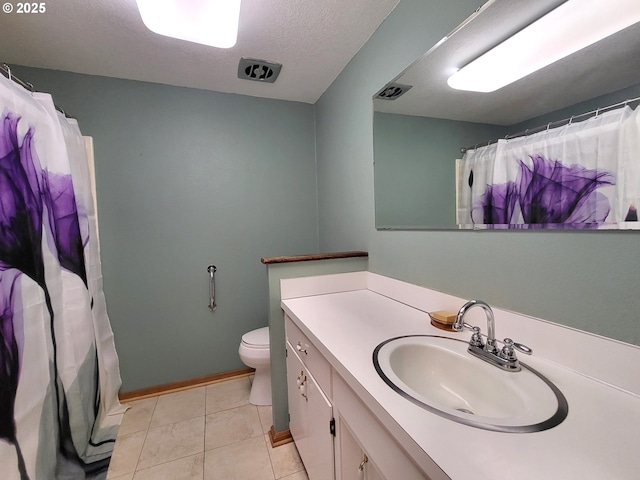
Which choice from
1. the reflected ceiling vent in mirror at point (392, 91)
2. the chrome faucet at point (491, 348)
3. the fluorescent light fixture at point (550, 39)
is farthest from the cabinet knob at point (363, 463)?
the reflected ceiling vent in mirror at point (392, 91)

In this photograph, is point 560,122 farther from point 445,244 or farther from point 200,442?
point 200,442

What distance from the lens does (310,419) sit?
1.10m

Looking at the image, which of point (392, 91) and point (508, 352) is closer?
point (508, 352)

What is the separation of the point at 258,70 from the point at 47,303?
5.81 ft

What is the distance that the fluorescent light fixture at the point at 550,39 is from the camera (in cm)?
64

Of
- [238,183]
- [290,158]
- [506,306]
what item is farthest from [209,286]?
[506,306]

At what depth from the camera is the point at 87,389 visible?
148cm

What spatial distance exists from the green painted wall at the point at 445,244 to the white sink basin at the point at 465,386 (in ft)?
0.66

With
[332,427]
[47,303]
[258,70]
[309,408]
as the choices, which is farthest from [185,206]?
[332,427]

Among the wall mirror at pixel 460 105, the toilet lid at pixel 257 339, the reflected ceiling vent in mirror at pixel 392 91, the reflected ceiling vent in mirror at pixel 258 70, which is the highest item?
the reflected ceiling vent in mirror at pixel 258 70

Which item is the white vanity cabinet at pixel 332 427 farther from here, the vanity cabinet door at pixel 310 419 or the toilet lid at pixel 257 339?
the toilet lid at pixel 257 339

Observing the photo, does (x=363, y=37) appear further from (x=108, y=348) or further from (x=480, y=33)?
(x=108, y=348)

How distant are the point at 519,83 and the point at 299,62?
1.35 metres

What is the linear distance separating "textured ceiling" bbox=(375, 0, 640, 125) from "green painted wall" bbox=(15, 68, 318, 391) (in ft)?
4.17
